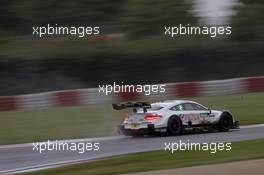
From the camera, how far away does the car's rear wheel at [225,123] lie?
668 inches

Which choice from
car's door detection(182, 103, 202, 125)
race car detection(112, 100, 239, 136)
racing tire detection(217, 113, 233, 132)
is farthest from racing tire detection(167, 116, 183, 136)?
racing tire detection(217, 113, 233, 132)

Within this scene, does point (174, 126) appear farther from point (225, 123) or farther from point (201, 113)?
point (225, 123)

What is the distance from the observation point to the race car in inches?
631

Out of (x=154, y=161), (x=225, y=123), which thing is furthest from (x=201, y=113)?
(x=154, y=161)

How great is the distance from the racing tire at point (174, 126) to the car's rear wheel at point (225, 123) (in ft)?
3.63

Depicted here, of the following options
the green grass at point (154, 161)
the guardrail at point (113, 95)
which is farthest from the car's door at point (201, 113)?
the green grass at point (154, 161)

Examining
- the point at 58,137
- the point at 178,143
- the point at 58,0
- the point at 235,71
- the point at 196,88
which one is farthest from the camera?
the point at 58,0

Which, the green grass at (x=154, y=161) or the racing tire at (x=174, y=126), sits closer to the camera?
the green grass at (x=154, y=161)

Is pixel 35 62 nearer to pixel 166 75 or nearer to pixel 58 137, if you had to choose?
pixel 166 75

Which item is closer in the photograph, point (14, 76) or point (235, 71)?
point (14, 76)

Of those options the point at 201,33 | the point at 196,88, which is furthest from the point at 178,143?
the point at 201,33

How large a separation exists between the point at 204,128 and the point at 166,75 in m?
11.4

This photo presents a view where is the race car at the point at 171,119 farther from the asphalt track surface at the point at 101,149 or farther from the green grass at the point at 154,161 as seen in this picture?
the green grass at the point at 154,161

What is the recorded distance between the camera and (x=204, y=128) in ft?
55.5
